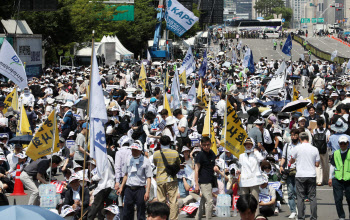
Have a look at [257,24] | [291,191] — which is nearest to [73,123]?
[291,191]

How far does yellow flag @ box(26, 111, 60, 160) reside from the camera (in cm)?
1273

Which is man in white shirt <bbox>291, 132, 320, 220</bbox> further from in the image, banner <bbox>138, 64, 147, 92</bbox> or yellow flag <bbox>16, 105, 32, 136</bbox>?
banner <bbox>138, 64, 147, 92</bbox>

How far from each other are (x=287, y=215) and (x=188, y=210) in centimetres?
164

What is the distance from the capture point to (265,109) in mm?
19422

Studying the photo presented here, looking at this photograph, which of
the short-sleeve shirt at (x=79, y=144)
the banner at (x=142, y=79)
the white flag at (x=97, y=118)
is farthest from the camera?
the banner at (x=142, y=79)

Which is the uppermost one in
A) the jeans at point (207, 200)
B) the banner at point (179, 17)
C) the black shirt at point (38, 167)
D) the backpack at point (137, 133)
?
the banner at point (179, 17)

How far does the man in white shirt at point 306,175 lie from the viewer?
11641 mm

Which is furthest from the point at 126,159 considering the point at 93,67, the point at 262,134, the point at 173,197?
the point at 262,134

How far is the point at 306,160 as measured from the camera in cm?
1166

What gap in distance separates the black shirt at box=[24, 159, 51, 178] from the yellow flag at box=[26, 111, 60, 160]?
4.6 inches

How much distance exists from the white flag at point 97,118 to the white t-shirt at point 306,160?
10.7 feet

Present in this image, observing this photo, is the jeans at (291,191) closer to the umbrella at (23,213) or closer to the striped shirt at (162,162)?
the striped shirt at (162,162)

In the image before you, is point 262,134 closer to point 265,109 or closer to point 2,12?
point 265,109

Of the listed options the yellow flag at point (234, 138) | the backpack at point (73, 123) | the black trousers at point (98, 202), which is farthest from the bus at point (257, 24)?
the black trousers at point (98, 202)
